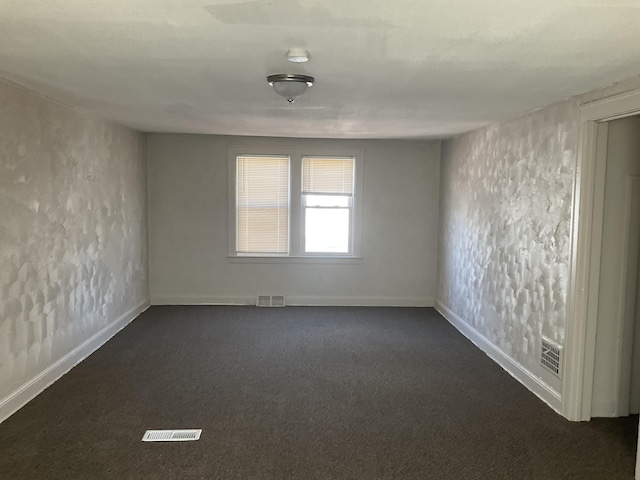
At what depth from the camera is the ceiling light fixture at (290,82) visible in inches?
117

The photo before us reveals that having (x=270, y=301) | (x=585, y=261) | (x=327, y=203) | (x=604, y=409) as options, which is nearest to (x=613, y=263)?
(x=585, y=261)

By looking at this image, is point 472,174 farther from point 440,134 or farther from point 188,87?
point 188,87

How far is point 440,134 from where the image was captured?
5871 millimetres

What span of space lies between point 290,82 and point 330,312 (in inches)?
156

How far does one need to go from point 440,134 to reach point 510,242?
6.23ft

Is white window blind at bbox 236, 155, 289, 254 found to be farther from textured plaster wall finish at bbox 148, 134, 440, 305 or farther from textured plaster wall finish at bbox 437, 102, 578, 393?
textured plaster wall finish at bbox 437, 102, 578, 393

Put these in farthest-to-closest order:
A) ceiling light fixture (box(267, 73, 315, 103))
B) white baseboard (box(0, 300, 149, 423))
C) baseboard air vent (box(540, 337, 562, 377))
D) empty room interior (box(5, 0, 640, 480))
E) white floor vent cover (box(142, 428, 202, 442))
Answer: baseboard air vent (box(540, 337, 562, 377)), white baseboard (box(0, 300, 149, 423)), white floor vent cover (box(142, 428, 202, 442)), ceiling light fixture (box(267, 73, 315, 103)), empty room interior (box(5, 0, 640, 480))

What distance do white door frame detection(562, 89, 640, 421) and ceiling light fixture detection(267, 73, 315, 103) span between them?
1.83 meters

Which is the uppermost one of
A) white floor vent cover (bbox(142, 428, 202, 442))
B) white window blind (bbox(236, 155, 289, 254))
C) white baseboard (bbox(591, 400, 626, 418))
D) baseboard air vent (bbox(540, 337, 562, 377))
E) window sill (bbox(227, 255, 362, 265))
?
white window blind (bbox(236, 155, 289, 254))

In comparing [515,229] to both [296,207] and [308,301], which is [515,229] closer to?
[296,207]

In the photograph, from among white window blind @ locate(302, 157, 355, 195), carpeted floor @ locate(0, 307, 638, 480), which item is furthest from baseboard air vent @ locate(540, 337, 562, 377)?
white window blind @ locate(302, 157, 355, 195)

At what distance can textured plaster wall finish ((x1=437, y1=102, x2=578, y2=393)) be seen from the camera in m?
3.64

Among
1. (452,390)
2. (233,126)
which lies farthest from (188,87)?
(452,390)

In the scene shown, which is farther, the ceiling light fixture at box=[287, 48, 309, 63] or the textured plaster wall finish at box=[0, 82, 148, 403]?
the textured plaster wall finish at box=[0, 82, 148, 403]
